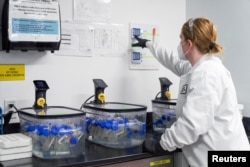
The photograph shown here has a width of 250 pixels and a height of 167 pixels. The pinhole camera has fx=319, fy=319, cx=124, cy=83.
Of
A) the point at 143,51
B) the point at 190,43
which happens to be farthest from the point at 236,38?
the point at 190,43

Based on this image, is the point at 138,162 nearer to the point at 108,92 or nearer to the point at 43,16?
the point at 108,92

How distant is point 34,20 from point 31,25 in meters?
0.03

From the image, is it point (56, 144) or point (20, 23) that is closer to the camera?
point (56, 144)

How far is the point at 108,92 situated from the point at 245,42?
1.04 metres

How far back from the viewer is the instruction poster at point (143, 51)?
7.72 ft

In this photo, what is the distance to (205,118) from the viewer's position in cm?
152

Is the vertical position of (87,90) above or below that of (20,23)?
below

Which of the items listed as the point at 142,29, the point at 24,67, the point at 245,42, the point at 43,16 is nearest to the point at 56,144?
the point at 24,67

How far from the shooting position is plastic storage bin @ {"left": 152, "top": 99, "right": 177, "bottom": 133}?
2100 mm

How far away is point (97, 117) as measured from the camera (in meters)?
1.85

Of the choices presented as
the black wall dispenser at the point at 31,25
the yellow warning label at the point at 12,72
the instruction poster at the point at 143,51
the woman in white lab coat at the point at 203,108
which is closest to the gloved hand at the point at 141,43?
the instruction poster at the point at 143,51

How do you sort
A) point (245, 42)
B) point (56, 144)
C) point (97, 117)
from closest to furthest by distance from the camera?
1. point (56, 144)
2. point (97, 117)
3. point (245, 42)

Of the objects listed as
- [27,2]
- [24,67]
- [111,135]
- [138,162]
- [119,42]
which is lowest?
[138,162]

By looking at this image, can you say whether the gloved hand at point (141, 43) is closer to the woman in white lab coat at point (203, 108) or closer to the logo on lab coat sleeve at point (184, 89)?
the woman in white lab coat at point (203, 108)
